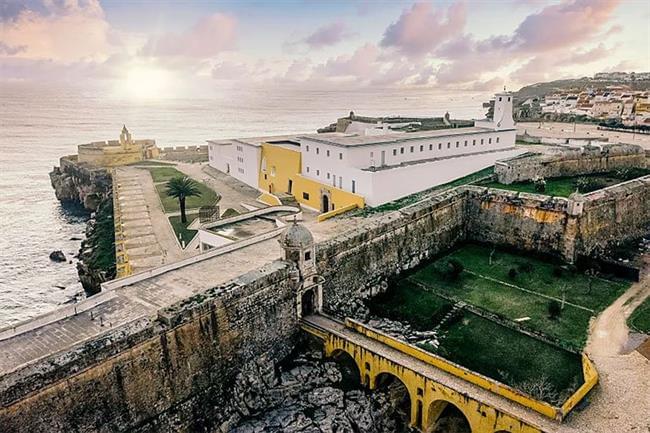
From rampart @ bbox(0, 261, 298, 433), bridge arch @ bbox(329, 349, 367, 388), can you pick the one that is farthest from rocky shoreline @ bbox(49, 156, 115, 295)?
bridge arch @ bbox(329, 349, 367, 388)

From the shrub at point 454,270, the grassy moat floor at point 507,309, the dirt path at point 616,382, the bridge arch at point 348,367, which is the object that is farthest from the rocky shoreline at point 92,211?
the dirt path at point 616,382

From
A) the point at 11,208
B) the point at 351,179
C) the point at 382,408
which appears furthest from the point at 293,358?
the point at 11,208

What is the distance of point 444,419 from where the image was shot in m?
18.6

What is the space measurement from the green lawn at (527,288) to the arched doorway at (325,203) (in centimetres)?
895

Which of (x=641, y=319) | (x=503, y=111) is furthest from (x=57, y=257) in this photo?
(x=641, y=319)

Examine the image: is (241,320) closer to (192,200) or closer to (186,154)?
(192,200)

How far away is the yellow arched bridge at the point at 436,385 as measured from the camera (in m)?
15.6

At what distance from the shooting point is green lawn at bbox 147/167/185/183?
175 ft

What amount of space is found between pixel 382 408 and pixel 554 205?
17.3 metres

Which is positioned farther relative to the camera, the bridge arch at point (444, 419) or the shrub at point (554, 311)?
the shrub at point (554, 311)

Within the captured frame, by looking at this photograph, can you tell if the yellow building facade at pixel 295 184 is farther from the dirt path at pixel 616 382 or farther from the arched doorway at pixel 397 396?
the dirt path at pixel 616 382

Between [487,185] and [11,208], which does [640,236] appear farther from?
[11,208]

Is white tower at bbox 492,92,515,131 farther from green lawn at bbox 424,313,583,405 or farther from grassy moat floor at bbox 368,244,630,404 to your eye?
green lawn at bbox 424,313,583,405

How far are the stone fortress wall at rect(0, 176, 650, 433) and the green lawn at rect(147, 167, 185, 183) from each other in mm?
31807
